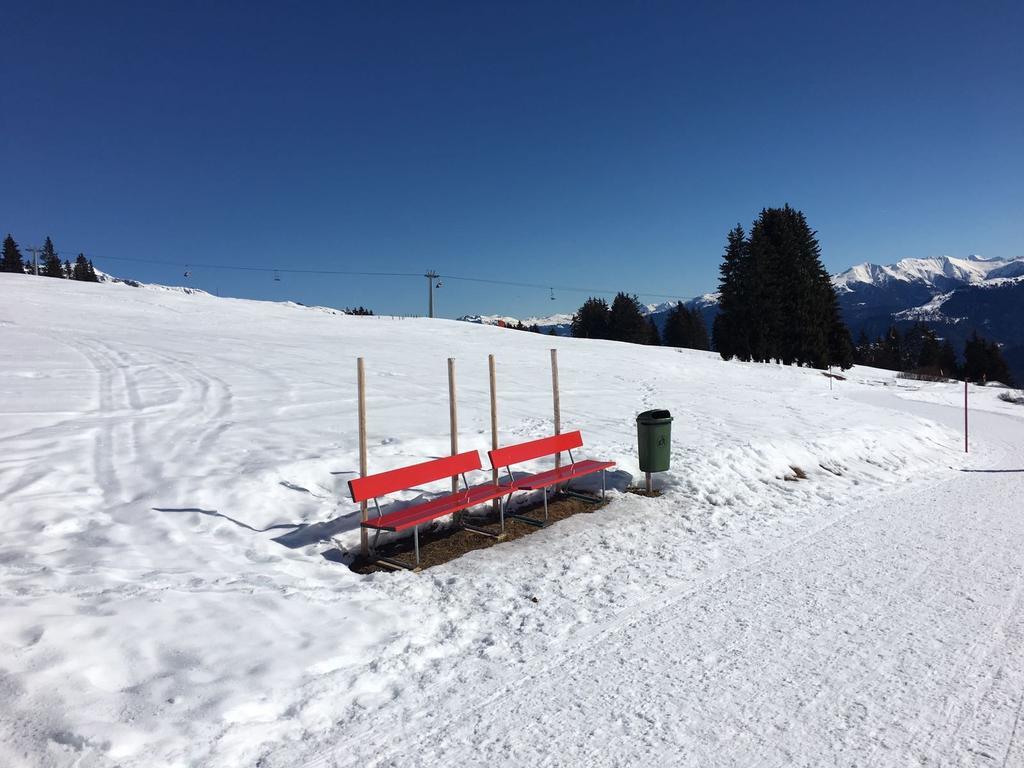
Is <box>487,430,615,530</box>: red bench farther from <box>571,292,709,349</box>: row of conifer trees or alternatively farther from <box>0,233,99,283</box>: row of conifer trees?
<box>0,233,99,283</box>: row of conifer trees

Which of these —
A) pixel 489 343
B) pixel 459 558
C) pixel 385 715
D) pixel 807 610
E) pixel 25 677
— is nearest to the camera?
pixel 25 677

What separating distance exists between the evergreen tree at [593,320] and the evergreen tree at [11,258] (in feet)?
306

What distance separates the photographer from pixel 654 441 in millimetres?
8906

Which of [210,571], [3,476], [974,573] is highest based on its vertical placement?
[3,476]

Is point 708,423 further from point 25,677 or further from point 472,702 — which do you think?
point 25,677

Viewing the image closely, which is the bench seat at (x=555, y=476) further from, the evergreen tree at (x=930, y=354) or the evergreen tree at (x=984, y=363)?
the evergreen tree at (x=930, y=354)

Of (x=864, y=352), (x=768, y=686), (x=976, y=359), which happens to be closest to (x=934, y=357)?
(x=976, y=359)

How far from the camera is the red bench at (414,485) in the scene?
19.9 feet

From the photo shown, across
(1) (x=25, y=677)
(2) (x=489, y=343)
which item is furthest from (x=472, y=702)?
(2) (x=489, y=343)

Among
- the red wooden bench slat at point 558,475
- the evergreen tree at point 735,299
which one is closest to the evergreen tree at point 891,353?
the evergreen tree at point 735,299

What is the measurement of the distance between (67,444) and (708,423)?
11.7 m

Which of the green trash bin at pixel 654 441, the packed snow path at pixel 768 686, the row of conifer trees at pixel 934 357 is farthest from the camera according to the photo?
the row of conifer trees at pixel 934 357

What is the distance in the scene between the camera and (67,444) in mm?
8094

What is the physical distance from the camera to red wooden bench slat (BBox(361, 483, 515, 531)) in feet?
19.8
